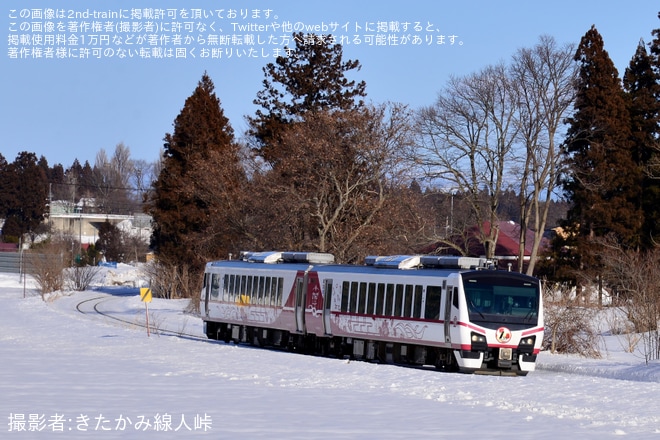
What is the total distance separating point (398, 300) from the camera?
29031mm

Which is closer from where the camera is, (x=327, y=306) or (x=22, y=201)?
(x=327, y=306)

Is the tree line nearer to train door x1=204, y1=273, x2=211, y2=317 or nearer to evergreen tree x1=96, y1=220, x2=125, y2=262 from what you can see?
train door x1=204, y1=273, x2=211, y2=317

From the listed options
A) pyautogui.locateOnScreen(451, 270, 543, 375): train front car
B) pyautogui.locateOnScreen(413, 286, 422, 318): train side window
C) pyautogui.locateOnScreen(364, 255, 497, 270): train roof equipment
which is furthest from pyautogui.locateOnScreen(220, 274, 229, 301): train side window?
pyautogui.locateOnScreen(451, 270, 543, 375): train front car

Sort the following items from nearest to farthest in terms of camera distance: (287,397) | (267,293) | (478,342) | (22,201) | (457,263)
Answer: (287,397), (478,342), (457,263), (267,293), (22,201)

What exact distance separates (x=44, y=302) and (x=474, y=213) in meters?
26.5

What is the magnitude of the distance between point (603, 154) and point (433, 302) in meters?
29.6

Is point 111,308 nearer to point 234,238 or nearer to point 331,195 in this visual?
point 234,238

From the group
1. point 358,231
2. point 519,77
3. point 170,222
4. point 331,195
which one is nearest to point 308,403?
point 358,231

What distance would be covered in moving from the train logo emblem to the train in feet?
0.08

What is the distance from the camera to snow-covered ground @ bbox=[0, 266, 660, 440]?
46.6 ft

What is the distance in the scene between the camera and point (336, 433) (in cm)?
1380

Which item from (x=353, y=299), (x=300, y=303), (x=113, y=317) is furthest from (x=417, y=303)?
(x=113, y=317)

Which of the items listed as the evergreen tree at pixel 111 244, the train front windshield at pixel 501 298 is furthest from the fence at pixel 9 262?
the train front windshield at pixel 501 298

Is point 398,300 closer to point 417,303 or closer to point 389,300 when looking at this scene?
point 389,300
